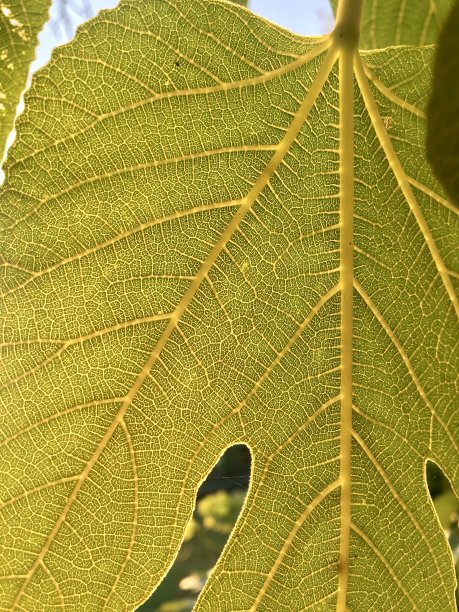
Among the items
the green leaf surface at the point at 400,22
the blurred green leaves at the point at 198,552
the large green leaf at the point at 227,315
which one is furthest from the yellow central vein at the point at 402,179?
the blurred green leaves at the point at 198,552

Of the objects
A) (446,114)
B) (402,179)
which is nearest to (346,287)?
(402,179)

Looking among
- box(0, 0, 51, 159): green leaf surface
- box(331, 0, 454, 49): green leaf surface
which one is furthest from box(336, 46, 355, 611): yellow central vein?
box(0, 0, 51, 159): green leaf surface

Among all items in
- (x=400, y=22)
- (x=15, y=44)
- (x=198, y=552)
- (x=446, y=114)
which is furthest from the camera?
(x=198, y=552)

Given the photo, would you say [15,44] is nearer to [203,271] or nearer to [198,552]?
[203,271]

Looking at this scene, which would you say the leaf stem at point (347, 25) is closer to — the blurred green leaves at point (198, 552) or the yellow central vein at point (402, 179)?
the yellow central vein at point (402, 179)

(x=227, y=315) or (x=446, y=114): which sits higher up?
(x=446, y=114)

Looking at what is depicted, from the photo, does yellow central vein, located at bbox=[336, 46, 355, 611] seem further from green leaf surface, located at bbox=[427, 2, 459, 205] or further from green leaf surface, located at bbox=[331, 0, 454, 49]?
green leaf surface, located at bbox=[331, 0, 454, 49]

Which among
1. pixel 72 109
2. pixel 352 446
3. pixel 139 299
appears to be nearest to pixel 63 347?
pixel 139 299

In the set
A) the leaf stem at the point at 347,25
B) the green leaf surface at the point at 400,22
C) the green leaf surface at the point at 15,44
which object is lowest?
the leaf stem at the point at 347,25
